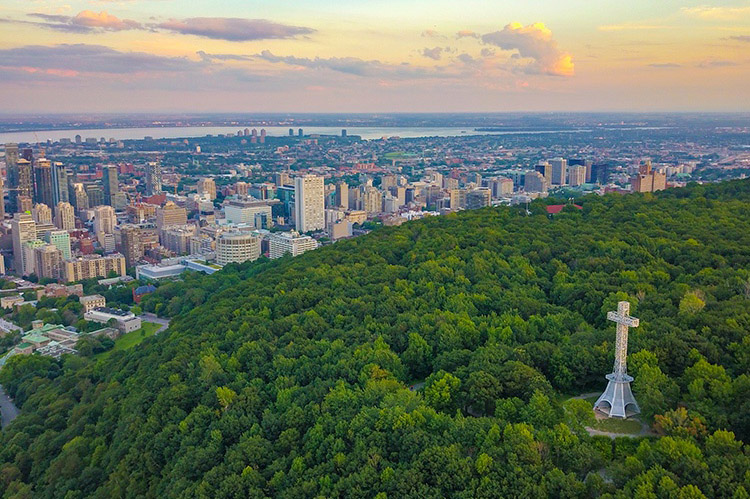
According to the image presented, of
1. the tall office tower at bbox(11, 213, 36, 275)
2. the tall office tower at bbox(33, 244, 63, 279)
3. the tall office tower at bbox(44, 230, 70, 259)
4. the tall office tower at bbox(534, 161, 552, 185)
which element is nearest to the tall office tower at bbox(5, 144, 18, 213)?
the tall office tower at bbox(11, 213, 36, 275)

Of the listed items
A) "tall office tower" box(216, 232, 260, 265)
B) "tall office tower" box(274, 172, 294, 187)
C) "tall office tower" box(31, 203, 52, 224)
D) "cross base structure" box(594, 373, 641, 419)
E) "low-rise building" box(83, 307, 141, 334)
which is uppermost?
"cross base structure" box(594, 373, 641, 419)

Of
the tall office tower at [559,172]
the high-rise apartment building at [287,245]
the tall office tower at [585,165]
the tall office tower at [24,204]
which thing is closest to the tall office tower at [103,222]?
the tall office tower at [24,204]

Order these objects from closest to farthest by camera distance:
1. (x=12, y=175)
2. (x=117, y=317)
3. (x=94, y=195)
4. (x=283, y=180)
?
(x=117, y=317), (x=12, y=175), (x=94, y=195), (x=283, y=180)

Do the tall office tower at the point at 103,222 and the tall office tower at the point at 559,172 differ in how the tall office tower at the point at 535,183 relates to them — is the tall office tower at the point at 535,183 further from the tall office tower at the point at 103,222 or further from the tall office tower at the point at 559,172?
the tall office tower at the point at 103,222

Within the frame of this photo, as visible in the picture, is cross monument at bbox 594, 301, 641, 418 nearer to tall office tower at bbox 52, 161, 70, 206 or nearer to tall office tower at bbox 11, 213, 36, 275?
tall office tower at bbox 11, 213, 36, 275

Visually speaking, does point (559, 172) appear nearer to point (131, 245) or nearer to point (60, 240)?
point (131, 245)

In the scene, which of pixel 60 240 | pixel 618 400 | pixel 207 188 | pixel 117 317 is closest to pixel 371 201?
pixel 207 188

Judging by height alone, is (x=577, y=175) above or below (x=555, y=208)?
below
